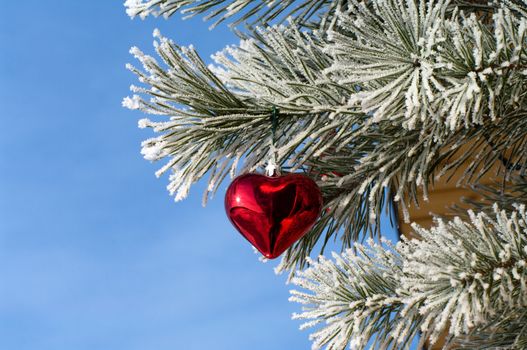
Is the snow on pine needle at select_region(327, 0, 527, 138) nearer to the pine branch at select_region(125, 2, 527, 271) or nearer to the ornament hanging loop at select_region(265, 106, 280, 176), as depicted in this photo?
the pine branch at select_region(125, 2, 527, 271)

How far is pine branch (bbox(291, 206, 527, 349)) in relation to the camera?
A: 88cm

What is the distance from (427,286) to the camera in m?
0.90

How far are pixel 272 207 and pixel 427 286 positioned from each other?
0.22 meters

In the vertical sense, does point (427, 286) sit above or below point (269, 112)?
below

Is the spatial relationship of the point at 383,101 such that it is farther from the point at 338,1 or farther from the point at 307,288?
the point at 338,1

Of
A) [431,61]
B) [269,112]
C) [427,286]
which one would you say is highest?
[269,112]

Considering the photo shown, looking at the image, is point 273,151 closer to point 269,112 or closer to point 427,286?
point 269,112

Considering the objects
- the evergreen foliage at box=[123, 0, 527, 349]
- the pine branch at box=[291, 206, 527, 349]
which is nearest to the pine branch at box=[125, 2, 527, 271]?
the evergreen foliage at box=[123, 0, 527, 349]

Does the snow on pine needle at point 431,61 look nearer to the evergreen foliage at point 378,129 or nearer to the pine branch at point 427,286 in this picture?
the evergreen foliage at point 378,129

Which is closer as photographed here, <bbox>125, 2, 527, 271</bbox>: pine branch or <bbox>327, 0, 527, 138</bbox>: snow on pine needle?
<bbox>327, 0, 527, 138</bbox>: snow on pine needle

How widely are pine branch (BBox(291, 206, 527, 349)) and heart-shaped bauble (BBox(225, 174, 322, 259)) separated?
0.20 feet

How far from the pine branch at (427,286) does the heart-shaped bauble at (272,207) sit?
2.4 inches

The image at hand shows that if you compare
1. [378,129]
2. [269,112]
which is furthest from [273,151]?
[378,129]

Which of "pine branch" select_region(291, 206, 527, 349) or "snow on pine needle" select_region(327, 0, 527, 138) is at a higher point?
"snow on pine needle" select_region(327, 0, 527, 138)
